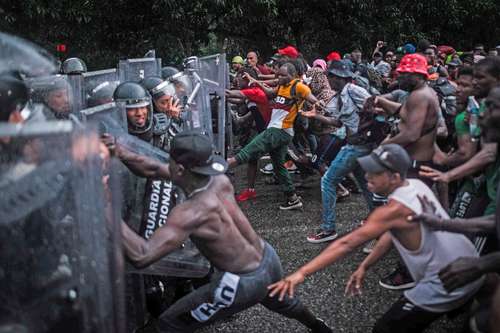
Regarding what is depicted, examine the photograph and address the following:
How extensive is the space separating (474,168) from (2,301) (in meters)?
3.25

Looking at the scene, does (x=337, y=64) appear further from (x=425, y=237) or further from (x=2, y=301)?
(x=2, y=301)

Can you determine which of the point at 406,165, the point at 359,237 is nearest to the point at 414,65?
the point at 406,165

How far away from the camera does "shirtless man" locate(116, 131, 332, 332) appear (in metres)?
3.24

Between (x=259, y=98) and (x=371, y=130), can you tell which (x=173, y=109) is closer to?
(x=371, y=130)

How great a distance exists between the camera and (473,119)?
4.34 metres

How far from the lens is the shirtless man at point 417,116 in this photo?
469 cm

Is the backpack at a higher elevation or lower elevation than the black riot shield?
lower

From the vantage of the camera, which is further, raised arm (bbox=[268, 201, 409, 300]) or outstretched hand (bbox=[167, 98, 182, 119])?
outstretched hand (bbox=[167, 98, 182, 119])

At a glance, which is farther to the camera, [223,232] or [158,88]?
[158,88]

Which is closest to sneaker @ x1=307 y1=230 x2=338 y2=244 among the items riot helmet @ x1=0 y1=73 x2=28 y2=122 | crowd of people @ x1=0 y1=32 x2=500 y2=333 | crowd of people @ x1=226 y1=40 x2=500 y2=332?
crowd of people @ x1=226 y1=40 x2=500 y2=332

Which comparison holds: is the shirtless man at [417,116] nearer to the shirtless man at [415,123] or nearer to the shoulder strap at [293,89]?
the shirtless man at [415,123]

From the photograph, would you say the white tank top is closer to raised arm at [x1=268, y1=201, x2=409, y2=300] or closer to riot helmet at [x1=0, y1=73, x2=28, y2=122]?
raised arm at [x1=268, y1=201, x2=409, y2=300]

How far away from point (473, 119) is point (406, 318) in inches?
70.6

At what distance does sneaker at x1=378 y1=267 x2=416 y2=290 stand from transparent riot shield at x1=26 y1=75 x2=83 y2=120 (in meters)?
2.96
